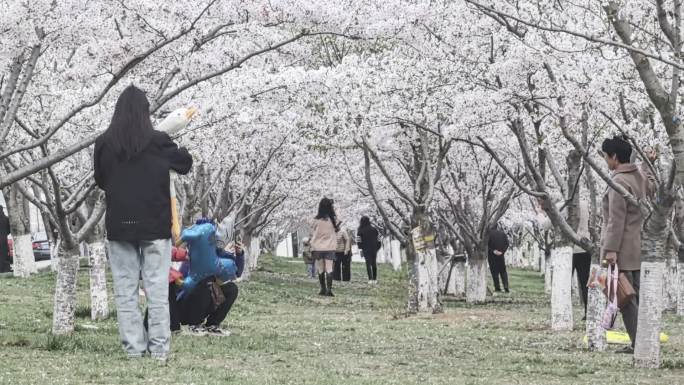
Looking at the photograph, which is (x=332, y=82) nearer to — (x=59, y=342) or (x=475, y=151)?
(x=59, y=342)

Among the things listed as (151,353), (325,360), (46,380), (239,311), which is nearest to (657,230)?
(325,360)

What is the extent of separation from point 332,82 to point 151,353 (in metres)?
6.87

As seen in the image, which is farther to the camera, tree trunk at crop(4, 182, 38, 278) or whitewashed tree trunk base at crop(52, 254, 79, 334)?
tree trunk at crop(4, 182, 38, 278)

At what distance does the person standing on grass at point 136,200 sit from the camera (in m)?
8.64

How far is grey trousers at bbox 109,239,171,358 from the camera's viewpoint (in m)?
8.80

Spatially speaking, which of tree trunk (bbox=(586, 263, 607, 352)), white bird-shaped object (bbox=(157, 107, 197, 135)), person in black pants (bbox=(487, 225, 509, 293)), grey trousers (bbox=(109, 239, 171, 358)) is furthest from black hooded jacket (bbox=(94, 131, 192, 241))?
person in black pants (bbox=(487, 225, 509, 293))

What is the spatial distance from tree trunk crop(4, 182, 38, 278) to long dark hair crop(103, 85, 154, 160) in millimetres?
17267

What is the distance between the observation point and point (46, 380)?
7953 mm

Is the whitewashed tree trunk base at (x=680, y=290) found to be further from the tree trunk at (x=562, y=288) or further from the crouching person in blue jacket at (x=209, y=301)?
the crouching person in blue jacket at (x=209, y=301)

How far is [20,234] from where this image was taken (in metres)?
26.0

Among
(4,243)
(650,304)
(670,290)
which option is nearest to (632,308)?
(650,304)

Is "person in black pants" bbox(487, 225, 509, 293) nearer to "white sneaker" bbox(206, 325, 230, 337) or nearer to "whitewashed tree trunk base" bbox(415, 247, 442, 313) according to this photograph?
"whitewashed tree trunk base" bbox(415, 247, 442, 313)

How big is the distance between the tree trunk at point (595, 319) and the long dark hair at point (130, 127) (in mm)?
5303

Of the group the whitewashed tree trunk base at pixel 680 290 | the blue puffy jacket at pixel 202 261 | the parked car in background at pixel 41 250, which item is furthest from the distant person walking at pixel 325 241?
the parked car in background at pixel 41 250
